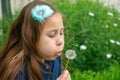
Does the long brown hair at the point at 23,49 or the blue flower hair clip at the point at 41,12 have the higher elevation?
the blue flower hair clip at the point at 41,12

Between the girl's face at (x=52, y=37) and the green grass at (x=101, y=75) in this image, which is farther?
the green grass at (x=101, y=75)

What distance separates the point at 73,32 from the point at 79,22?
181 millimetres

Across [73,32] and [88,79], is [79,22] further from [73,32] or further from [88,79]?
[88,79]

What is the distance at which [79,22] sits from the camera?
14.9 feet

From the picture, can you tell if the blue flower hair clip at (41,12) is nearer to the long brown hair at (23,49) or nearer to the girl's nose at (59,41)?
the long brown hair at (23,49)

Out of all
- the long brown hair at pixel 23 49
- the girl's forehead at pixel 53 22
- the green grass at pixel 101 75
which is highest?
the girl's forehead at pixel 53 22

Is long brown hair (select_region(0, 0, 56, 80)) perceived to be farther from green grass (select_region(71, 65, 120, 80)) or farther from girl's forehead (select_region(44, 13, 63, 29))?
green grass (select_region(71, 65, 120, 80))

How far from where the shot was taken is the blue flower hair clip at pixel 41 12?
2.59m

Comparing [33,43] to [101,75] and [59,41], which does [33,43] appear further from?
[101,75]

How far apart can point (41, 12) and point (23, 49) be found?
247 millimetres

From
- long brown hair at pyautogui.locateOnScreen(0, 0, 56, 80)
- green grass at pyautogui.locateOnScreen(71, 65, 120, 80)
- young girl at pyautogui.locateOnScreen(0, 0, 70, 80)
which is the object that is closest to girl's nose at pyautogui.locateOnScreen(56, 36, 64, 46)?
young girl at pyautogui.locateOnScreen(0, 0, 70, 80)

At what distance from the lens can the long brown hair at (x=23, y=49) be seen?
2.63 metres

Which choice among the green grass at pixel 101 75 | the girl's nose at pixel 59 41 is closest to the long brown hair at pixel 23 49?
the girl's nose at pixel 59 41

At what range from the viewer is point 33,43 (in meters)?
2.65
